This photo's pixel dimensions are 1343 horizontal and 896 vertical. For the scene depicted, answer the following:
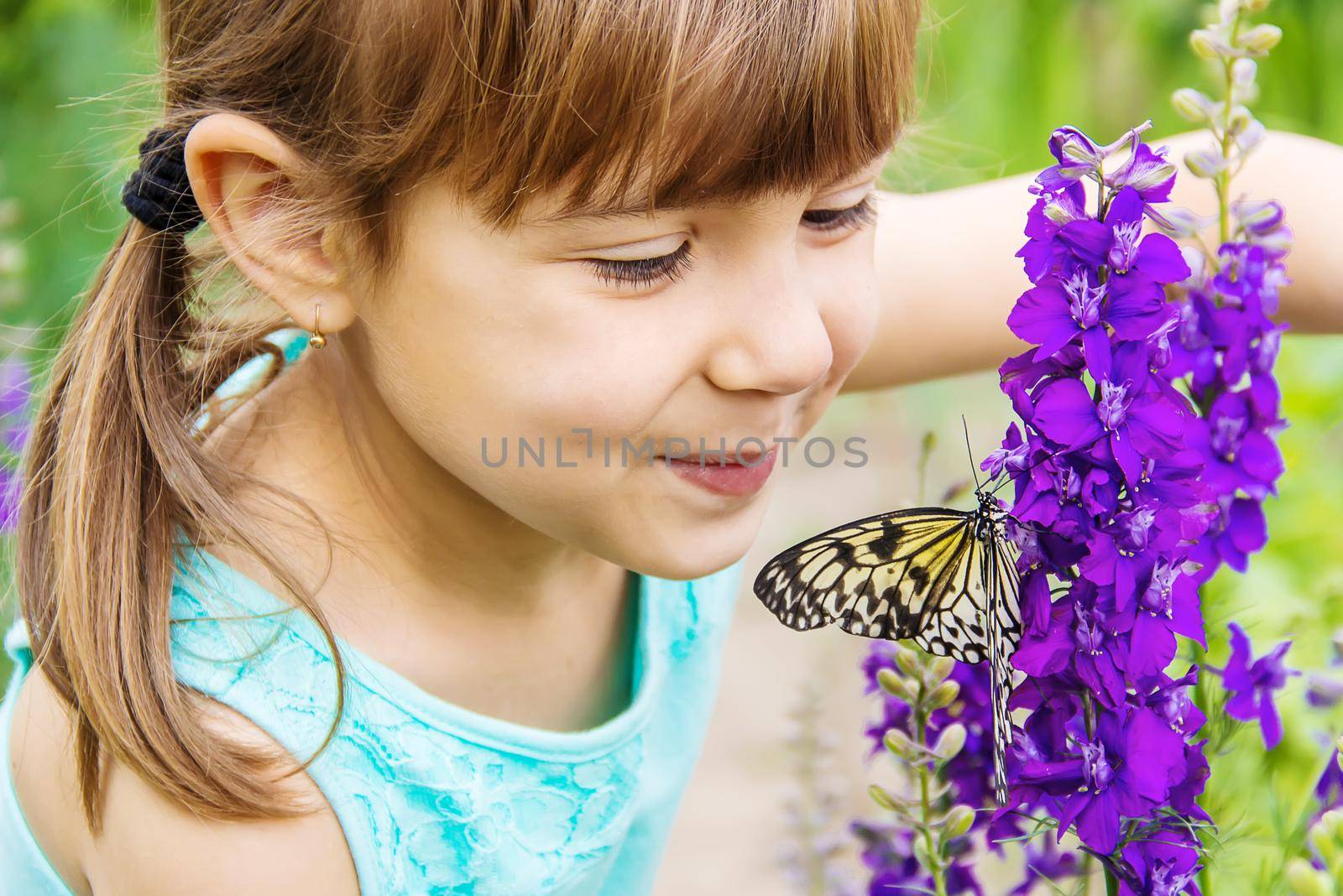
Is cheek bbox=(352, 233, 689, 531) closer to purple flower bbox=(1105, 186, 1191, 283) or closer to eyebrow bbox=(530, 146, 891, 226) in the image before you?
eyebrow bbox=(530, 146, 891, 226)

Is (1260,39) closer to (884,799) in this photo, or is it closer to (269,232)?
(884,799)

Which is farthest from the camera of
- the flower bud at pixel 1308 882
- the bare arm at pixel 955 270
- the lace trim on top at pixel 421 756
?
the bare arm at pixel 955 270

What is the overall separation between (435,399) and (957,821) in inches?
16.9

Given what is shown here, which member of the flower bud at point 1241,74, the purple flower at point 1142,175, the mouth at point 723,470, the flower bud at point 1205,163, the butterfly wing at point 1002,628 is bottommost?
the butterfly wing at point 1002,628

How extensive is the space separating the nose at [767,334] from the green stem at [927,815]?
0.22 m

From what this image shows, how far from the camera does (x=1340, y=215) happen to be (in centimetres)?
104

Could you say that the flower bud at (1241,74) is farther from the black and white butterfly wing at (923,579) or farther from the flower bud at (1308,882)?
the flower bud at (1308,882)

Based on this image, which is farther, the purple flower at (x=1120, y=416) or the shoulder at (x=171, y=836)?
the shoulder at (x=171, y=836)

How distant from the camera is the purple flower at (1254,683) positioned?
0.74 metres

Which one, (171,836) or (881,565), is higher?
(881,565)

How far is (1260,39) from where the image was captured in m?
0.76

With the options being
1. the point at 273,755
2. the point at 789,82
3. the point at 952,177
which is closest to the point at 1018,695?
the point at 789,82

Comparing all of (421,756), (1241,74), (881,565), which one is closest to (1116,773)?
(881,565)

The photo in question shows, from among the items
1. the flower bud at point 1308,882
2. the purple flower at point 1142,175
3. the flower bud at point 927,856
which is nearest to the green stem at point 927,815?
the flower bud at point 927,856
